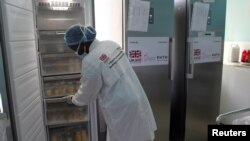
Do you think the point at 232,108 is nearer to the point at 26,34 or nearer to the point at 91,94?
the point at 91,94

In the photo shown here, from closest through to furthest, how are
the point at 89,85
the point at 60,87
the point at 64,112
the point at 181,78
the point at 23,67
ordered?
1. the point at 23,67
2. the point at 89,85
3. the point at 60,87
4. the point at 64,112
5. the point at 181,78

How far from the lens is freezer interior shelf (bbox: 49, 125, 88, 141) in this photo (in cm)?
230

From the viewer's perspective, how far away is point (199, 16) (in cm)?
233

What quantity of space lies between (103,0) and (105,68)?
0.89m

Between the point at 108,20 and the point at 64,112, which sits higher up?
the point at 108,20

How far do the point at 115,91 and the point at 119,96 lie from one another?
47 millimetres

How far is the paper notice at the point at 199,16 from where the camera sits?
7.55 ft

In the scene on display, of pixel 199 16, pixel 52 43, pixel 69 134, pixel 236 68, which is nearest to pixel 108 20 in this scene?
pixel 52 43

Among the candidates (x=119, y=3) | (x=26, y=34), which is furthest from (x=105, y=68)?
(x=119, y=3)

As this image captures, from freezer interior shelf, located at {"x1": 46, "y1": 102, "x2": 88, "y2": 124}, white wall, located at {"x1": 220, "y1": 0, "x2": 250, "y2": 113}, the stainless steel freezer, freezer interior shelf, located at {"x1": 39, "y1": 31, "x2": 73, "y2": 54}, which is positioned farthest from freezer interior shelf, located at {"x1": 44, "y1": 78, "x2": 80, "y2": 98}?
white wall, located at {"x1": 220, "y1": 0, "x2": 250, "y2": 113}

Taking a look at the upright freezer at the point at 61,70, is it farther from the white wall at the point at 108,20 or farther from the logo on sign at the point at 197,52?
the logo on sign at the point at 197,52

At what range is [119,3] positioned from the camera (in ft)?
6.66

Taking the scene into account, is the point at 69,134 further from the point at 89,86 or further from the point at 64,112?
the point at 89,86

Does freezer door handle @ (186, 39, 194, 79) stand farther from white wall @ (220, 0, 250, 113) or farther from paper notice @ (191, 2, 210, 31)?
white wall @ (220, 0, 250, 113)
